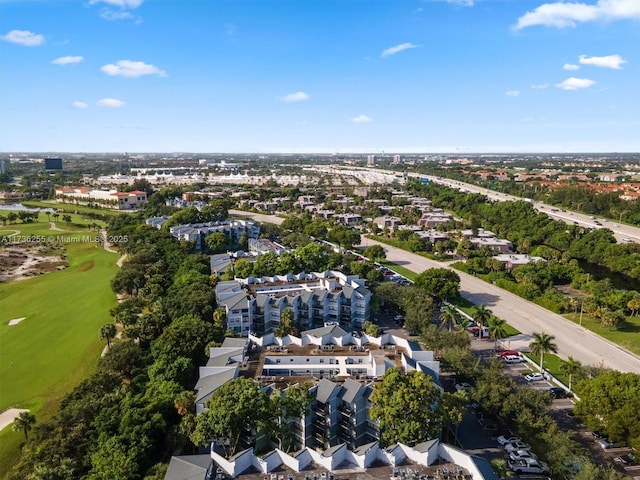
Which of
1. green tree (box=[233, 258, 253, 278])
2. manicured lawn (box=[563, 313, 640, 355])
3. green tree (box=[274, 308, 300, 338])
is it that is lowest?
manicured lawn (box=[563, 313, 640, 355])

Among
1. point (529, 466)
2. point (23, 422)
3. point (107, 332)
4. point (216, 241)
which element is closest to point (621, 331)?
point (529, 466)

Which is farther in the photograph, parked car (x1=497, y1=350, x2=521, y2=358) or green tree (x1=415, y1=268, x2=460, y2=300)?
green tree (x1=415, y1=268, x2=460, y2=300)

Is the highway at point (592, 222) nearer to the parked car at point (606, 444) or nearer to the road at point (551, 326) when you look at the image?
the road at point (551, 326)

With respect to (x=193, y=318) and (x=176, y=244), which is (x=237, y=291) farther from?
(x=176, y=244)

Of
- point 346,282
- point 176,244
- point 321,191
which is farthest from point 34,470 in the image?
point 321,191

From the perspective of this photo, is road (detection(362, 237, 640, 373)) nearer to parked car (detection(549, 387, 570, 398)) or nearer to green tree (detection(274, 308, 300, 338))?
parked car (detection(549, 387, 570, 398))

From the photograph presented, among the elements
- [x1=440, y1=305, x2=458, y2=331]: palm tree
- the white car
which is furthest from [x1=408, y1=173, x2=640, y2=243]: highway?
the white car

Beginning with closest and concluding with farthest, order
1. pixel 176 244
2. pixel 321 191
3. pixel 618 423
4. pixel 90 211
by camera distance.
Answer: pixel 618 423 < pixel 176 244 < pixel 90 211 < pixel 321 191
